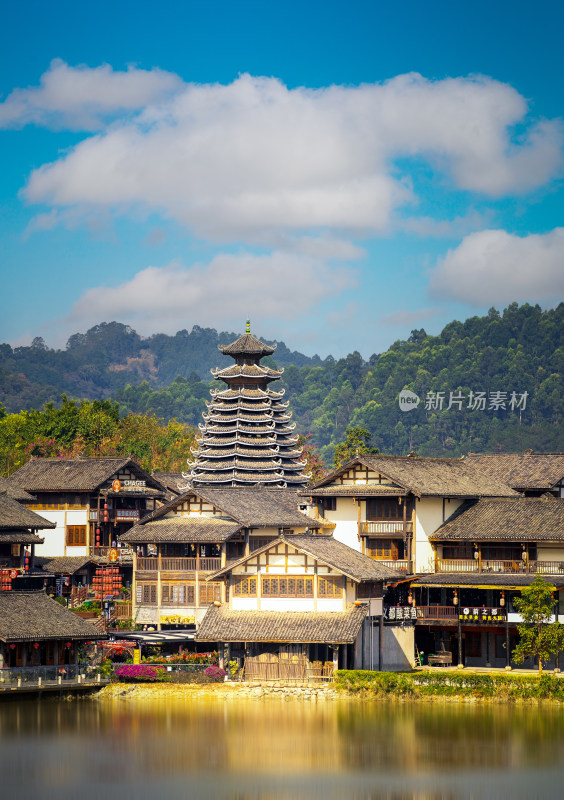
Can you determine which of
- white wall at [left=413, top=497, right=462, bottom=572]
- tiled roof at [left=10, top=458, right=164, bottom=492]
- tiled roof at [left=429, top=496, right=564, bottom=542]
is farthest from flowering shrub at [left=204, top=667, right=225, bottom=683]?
tiled roof at [left=10, top=458, right=164, bottom=492]

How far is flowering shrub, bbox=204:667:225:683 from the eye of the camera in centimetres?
6506

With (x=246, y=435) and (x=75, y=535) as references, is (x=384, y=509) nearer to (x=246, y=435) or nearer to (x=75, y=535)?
(x=75, y=535)

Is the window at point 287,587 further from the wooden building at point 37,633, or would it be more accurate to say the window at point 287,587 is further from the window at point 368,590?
the wooden building at point 37,633

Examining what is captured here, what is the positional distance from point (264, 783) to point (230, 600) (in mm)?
20514

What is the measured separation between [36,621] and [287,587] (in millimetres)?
11409

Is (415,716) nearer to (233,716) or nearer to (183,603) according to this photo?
(233,716)

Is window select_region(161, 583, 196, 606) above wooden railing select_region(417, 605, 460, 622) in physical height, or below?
above

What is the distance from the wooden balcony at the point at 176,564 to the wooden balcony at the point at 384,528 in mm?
7795

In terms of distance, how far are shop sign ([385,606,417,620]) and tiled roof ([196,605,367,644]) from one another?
365 cm

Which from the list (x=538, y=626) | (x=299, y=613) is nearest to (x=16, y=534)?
(x=299, y=613)

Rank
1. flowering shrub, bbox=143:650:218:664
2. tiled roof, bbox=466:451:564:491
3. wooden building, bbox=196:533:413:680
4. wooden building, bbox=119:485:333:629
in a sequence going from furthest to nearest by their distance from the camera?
tiled roof, bbox=466:451:564:491, wooden building, bbox=119:485:333:629, flowering shrub, bbox=143:650:218:664, wooden building, bbox=196:533:413:680

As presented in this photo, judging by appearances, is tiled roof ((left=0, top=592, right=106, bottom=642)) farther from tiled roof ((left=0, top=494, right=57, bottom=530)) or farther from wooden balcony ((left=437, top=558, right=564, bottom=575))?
wooden balcony ((left=437, top=558, right=564, bottom=575))

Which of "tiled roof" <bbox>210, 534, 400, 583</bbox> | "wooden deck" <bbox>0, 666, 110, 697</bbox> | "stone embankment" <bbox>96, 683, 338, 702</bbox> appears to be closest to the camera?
"wooden deck" <bbox>0, 666, 110, 697</bbox>

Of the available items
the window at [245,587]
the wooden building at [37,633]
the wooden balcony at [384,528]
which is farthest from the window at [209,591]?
the wooden building at [37,633]
